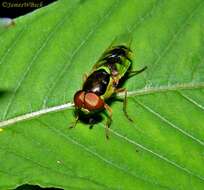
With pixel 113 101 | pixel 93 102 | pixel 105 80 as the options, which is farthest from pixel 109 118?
pixel 105 80

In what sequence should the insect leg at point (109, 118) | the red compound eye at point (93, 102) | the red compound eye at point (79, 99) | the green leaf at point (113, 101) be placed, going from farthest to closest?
the red compound eye at point (93, 102), the red compound eye at point (79, 99), the insect leg at point (109, 118), the green leaf at point (113, 101)

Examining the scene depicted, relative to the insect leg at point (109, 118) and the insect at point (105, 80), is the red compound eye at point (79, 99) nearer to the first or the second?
the insect at point (105, 80)

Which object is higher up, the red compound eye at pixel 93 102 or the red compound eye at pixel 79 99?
the red compound eye at pixel 79 99

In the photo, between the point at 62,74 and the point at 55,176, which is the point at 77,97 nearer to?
the point at 62,74

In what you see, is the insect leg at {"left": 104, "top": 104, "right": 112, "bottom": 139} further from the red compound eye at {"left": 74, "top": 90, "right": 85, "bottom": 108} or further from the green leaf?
the red compound eye at {"left": 74, "top": 90, "right": 85, "bottom": 108}

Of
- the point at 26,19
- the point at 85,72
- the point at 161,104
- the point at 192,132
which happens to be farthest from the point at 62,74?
the point at 192,132

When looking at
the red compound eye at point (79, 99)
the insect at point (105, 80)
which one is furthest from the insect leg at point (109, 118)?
the red compound eye at point (79, 99)
